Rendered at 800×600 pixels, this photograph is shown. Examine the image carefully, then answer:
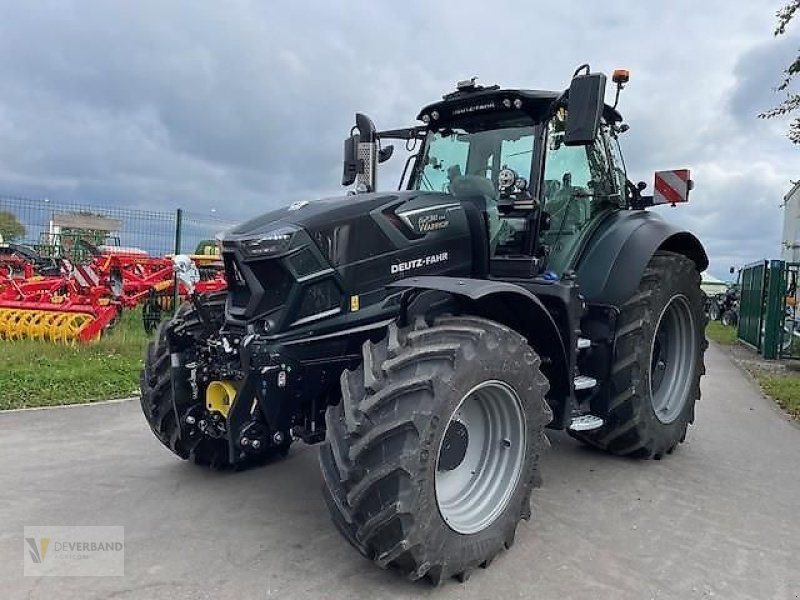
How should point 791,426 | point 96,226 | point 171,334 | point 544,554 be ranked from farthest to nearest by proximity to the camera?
point 96,226 → point 791,426 → point 171,334 → point 544,554

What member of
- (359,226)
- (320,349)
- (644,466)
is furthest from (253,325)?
(644,466)

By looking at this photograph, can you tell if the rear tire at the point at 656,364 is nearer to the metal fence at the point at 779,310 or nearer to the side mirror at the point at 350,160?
the side mirror at the point at 350,160

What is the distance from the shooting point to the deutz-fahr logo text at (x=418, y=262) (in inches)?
153

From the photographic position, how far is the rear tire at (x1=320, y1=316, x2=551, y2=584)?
287 centimetres

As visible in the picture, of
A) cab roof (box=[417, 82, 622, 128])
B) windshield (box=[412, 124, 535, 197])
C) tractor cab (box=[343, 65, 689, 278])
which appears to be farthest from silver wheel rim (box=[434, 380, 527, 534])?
Result: cab roof (box=[417, 82, 622, 128])

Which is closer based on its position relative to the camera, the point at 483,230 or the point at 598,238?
the point at 483,230

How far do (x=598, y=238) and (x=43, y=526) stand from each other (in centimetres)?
393

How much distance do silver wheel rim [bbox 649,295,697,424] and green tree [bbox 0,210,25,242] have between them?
11768 millimetres

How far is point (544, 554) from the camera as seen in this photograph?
3.46 metres

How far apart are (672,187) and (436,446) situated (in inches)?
155

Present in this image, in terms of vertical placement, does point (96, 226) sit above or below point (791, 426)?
above

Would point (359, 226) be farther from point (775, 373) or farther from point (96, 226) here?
point (96, 226)

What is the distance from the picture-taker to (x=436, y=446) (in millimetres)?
2975

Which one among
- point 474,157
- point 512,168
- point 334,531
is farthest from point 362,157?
point 334,531
